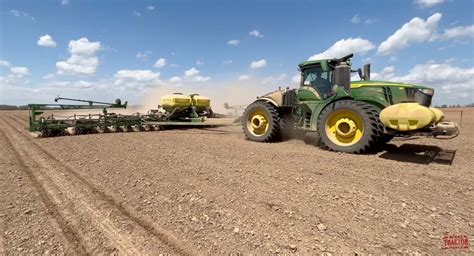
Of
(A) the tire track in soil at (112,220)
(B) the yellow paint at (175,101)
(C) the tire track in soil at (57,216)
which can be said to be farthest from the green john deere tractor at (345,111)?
(C) the tire track in soil at (57,216)

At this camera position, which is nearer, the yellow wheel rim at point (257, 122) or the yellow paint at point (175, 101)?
the yellow wheel rim at point (257, 122)

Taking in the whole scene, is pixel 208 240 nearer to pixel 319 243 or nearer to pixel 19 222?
pixel 319 243

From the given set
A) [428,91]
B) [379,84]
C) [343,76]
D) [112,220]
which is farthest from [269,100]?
[112,220]

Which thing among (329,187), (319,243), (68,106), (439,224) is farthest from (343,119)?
(68,106)

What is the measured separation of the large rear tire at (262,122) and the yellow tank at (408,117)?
3348 millimetres

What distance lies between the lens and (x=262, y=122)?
9.27 m

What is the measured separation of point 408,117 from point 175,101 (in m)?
9.71

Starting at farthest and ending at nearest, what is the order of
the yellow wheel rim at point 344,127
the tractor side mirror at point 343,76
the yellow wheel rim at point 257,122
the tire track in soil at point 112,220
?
1. the yellow wheel rim at point 257,122
2. the tractor side mirror at point 343,76
3. the yellow wheel rim at point 344,127
4. the tire track in soil at point 112,220

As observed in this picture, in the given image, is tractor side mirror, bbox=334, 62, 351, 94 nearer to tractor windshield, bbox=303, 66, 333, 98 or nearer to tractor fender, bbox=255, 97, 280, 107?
tractor windshield, bbox=303, 66, 333, 98

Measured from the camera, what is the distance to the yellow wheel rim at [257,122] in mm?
9266

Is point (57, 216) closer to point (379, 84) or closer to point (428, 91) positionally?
point (379, 84)

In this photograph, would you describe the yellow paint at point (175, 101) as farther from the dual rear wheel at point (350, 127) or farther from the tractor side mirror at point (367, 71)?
the tractor side mirror at point (367, 71)

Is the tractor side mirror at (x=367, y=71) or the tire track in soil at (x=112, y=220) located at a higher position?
the tractor side mirror at (x=367, y=71)

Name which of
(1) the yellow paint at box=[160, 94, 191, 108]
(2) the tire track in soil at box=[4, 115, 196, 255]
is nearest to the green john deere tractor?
(1) the yellow paint at box=[160, 94, 191, 108]
